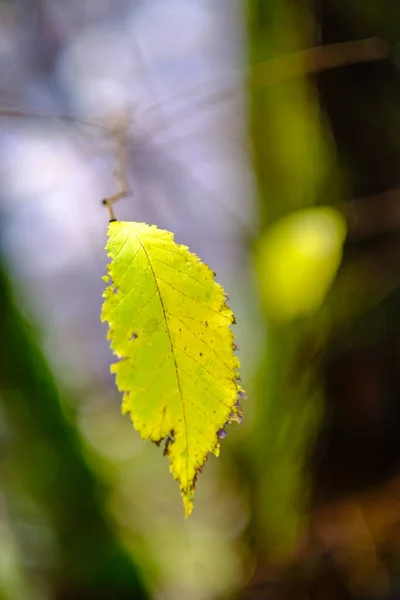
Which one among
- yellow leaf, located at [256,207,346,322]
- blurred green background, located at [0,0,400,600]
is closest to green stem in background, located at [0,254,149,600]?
blurred green background, located at [0,0,400,600]

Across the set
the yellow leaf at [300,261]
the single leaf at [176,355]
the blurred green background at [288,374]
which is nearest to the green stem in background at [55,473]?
the blurred green background at [288,374]

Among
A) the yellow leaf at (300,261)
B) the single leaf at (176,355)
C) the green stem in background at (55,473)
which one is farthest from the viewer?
the green stem in background at (55,473)

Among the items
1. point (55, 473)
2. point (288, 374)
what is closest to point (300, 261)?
point (288, 374)

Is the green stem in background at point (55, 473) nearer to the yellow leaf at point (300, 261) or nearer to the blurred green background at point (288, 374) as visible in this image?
the blurred green background at point (288, 374)

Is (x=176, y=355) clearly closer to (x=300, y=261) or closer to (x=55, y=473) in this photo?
(x=300, y=261)

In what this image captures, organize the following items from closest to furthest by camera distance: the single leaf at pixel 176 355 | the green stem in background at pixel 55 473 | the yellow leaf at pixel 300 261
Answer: the single leaf at pixel 176 355
the yellow leaf at pixel 300 261
the green stem in background at pixel 55 473

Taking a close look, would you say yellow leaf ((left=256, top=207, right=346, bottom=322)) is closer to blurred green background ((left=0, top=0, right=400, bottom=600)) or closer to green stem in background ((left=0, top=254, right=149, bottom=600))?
blurred green background ((left=0, top=0, right=400, bottom=600))

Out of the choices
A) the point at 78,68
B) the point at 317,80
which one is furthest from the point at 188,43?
the point at 317,80
